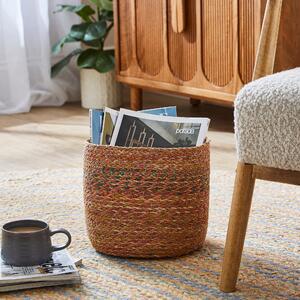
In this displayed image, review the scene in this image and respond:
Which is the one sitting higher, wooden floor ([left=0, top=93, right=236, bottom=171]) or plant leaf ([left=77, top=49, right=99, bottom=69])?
plant leaf ([left=77, top=49, right=99, bottom=69])

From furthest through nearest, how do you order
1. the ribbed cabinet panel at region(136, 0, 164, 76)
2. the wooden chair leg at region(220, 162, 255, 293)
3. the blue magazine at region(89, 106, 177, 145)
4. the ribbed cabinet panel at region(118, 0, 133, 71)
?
the ribbed cabinet panel at region(118, 0, 133, 71) → the ribbed cabinet panel at region(136, 0, 164, 76) → the blue magazine at region(89, 106, 177, 145) → the wooden chair leg at region(220, 162, 255, 293)

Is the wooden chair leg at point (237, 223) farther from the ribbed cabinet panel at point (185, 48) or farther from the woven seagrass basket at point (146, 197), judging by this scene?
the ribbed cabinet panel at point (185, 48)

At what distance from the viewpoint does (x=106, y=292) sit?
62.2 inches

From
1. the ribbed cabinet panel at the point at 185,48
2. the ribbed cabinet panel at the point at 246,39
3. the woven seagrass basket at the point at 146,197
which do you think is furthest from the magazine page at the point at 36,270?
the ribbed cabinet panel at the point at 185,48

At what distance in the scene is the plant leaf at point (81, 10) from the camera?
3.47m

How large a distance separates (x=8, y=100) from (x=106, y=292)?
206cm

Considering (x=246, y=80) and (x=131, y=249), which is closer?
(x=131, y=249)

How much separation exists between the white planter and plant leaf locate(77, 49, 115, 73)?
0.33ft

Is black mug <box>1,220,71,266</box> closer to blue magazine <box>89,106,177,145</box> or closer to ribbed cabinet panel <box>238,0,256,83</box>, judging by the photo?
blue magazine <box>89,106,177,145</box>

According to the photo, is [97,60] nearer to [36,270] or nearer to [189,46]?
[189,46]

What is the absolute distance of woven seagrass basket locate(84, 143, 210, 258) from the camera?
5.52 feet

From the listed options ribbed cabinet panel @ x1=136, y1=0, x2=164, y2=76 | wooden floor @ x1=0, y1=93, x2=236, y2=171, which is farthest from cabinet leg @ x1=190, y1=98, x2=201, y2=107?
ribbed cabinet panel @ x1=136, y1=0, x2=164, y2=76

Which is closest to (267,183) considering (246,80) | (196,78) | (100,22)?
(246,80)

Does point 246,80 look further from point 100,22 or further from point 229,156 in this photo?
point 100,22
